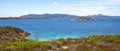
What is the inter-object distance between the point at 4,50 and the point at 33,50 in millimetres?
611

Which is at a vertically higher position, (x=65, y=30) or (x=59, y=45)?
(x=59, y=45)

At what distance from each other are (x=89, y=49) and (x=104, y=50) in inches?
13.3

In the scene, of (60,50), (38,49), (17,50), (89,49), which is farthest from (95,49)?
(17,50)

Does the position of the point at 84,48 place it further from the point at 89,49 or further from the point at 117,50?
the point at 117,50

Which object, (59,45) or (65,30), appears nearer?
(59,45)

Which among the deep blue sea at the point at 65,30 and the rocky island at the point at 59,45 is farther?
the deep blue sea at the point at 65,30

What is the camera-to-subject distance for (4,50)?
6484 millimetres

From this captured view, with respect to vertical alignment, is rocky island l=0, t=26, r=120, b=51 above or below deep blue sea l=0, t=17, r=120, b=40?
above

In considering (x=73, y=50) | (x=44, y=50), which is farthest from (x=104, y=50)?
(x=44, y=50)

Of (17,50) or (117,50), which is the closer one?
(17,50)

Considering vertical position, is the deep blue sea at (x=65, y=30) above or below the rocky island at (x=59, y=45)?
below

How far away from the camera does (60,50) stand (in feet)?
20.9

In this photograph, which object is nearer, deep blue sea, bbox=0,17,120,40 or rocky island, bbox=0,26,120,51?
rocky island, bbox=0,26,120,51

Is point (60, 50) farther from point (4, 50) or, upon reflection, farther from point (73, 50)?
point (4, 50)
